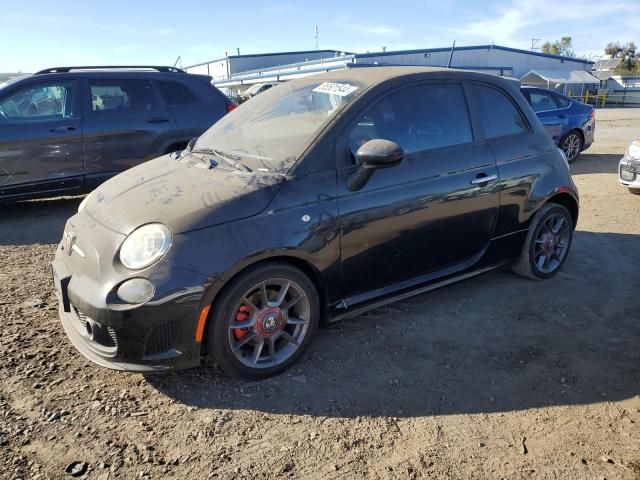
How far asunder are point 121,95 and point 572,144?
29.4ft

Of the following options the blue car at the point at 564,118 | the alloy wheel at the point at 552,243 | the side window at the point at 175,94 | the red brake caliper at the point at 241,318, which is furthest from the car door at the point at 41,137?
the blue car at the point at 564,118

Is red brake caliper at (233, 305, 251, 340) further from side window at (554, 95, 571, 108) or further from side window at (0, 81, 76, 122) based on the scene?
side window at (554, 95, 571, 108)

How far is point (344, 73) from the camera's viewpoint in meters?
3.87

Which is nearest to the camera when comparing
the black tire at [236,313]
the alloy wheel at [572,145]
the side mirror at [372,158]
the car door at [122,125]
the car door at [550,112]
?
the black tire at [236,313]

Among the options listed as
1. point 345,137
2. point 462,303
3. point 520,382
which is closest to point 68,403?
point 345,137

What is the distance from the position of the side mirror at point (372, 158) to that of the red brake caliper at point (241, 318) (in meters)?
1.00

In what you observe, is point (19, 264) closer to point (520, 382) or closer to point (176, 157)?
point (176, 157)

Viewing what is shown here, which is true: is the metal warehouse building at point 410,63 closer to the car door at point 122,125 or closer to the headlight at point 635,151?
the headlight at point 635,151

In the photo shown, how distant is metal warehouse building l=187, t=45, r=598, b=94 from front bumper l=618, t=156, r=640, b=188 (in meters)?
27.1

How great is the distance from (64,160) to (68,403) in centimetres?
447

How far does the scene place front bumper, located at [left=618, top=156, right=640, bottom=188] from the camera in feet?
23.9

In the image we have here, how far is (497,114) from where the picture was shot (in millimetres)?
4105

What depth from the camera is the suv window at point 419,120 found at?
11.1ft

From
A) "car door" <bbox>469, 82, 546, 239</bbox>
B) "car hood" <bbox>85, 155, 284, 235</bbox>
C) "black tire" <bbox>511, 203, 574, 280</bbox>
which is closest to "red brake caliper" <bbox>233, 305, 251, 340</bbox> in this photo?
"car hood" <bbox>85, 155, 284, 235</bbox>
